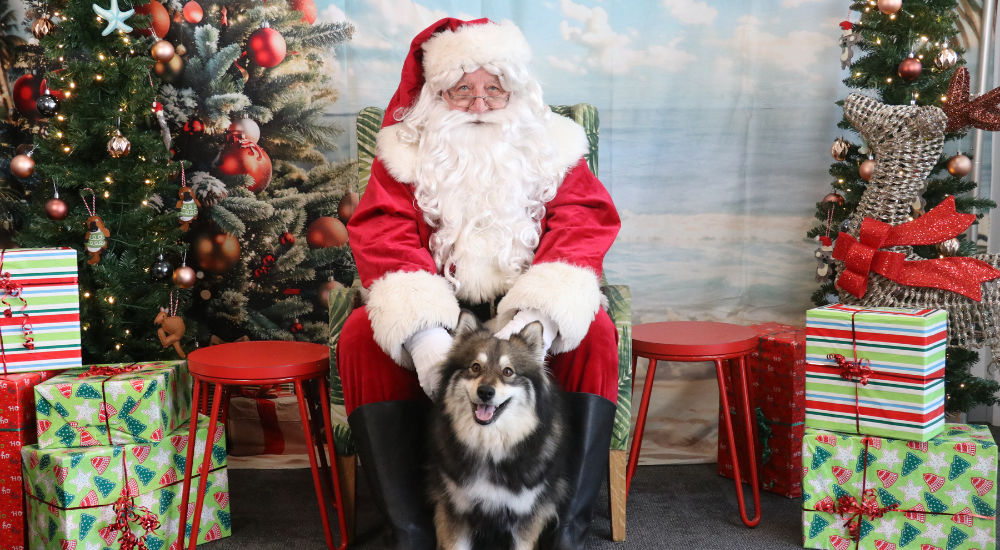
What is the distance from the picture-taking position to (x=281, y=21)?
9.65 ft

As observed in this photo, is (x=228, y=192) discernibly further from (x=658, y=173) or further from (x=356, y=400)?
(x=658, y=173)

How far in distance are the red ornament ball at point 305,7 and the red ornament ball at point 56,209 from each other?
1.21 metres

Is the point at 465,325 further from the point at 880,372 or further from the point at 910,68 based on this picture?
the point at 910,68

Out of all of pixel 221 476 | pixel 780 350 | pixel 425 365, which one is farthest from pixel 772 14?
pixel 221 476

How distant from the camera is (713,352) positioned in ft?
7.34

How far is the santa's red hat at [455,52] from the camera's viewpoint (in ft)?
7.43

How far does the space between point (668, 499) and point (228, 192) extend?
223 cm

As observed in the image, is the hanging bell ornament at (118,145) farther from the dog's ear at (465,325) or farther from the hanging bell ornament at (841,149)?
the hanging bell ornament at (841,149)

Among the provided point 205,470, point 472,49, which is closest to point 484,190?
point 472,49

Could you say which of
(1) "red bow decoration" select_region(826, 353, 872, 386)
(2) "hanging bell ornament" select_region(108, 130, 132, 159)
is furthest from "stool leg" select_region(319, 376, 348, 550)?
(1) "red bow decoration" select_region(826, 353, 872, 386)

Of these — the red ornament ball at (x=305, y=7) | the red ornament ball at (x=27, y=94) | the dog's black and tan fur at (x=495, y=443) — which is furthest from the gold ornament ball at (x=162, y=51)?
the dog's black and tan fur at (x=495, y=443)

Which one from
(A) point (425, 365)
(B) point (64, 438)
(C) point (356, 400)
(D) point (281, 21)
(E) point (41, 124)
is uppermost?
(D) point (281, 21)

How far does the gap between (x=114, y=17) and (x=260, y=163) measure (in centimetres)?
76

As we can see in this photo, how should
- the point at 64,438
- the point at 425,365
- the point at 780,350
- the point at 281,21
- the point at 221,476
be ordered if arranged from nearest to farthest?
the point at 425,365
the point at 64,438
the point at 221,476
the point at 780,350
the point at 281,21
